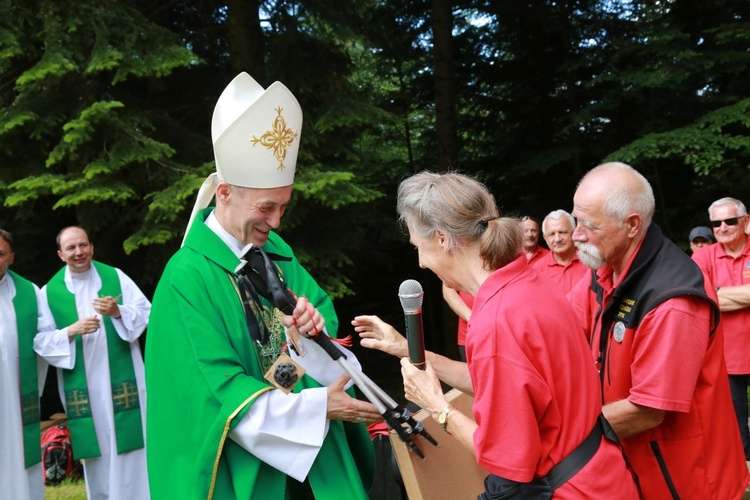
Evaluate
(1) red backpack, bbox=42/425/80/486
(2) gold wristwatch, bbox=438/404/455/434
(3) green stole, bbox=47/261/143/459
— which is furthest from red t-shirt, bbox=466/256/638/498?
(1) red backpack, bbox=42/425/80/486

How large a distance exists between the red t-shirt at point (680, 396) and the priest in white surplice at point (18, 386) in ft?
15.1

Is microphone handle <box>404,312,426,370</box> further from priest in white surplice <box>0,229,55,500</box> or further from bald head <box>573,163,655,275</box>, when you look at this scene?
priest in white surplice <box>0,229,55,500</box>

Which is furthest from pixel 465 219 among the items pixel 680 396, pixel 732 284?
pixel 732 284

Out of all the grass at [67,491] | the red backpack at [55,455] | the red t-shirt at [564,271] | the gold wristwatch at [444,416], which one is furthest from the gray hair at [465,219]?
the red backpack at [55,455]

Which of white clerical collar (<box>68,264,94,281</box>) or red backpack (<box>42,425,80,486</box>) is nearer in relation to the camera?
white clerical collar (<box>68,264,94,281</box>)

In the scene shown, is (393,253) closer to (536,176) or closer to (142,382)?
(536,176)

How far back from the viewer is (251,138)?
3.27 metres

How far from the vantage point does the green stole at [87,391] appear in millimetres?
6273

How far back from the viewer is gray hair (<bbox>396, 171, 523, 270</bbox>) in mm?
2381

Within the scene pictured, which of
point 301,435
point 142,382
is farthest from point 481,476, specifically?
point 142,382

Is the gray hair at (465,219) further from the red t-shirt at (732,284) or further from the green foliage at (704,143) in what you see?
the green foliage at (704,143)

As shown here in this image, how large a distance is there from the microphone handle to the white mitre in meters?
0.96

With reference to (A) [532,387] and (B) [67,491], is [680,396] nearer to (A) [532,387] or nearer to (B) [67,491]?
(A) [532,387]

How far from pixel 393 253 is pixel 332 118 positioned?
637 centimetres
